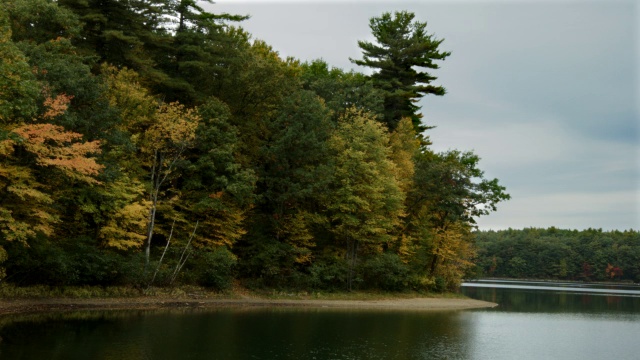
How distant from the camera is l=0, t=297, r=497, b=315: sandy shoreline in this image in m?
Result: 27.2

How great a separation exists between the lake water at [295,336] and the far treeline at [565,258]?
11118 centimetres

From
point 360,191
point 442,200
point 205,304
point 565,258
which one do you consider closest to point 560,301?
point 442,200

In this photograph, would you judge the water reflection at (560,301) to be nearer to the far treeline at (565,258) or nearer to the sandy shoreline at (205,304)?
the sandy shoreline at (205,304)

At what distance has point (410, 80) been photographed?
63.2 m

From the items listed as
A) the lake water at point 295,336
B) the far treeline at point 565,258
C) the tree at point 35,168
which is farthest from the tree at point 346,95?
the far treeline at point 565,258

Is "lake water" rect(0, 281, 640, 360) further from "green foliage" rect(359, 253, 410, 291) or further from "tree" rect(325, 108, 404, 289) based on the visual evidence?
"tree" rect(325, 108, 404, 289)

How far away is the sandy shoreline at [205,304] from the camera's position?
27250 millimetres

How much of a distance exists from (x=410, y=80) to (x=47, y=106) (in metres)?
45.4

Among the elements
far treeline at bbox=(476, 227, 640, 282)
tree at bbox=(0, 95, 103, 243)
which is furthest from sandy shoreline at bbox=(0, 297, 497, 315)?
far treeline at bbox=(476, 227, 640, 282)

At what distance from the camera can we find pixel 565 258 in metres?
146

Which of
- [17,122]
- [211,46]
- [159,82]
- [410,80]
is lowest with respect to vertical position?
[17,122]

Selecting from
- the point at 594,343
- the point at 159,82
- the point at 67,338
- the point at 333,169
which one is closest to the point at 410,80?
the point at 333,169

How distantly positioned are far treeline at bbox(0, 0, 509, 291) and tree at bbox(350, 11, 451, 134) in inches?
143

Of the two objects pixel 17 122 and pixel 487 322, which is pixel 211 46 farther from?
pixel 487 322
